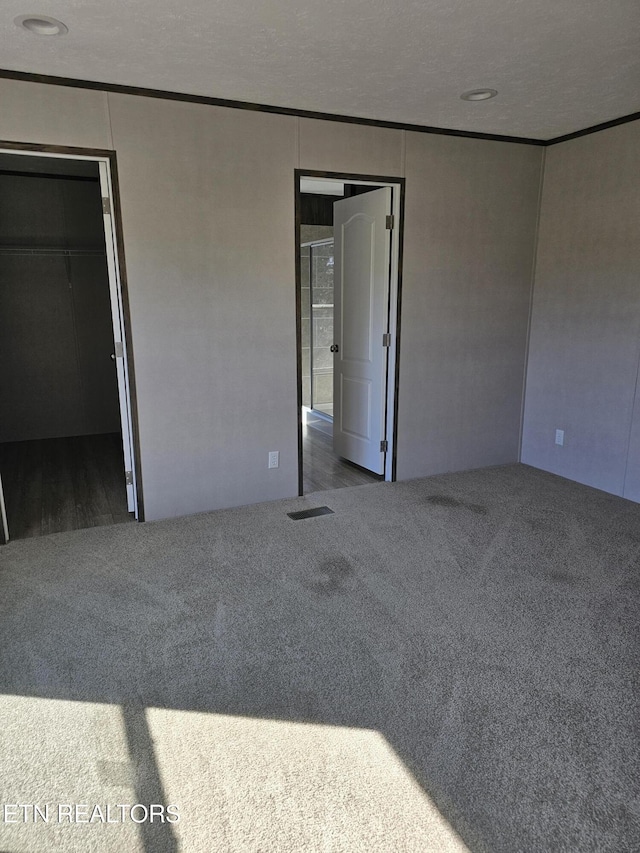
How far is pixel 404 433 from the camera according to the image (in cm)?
460

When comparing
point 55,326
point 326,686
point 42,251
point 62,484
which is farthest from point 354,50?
point 55,326

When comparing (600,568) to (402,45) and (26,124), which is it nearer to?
(402,45)

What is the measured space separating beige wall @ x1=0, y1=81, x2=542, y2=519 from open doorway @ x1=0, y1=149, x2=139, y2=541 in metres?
1.47

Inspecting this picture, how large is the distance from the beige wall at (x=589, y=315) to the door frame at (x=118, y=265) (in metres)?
Result: 3.35

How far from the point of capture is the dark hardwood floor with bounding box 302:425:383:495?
4602 millimetres

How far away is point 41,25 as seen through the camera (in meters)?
2.46

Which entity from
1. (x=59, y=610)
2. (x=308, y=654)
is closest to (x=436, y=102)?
(x=308, y=654)

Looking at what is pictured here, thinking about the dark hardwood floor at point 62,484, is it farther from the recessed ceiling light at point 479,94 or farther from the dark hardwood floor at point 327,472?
the recessed ceiling light at point 479,94

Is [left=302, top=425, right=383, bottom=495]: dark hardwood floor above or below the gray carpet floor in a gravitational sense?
above

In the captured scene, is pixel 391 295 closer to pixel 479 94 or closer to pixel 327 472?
pixel 479 94

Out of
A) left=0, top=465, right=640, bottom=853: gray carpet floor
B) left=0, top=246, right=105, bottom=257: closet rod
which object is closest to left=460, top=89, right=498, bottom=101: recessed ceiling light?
left=0, top=465, right=640, bottom=853: gray carpet floor

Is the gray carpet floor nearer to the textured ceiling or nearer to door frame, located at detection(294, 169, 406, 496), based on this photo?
door frame, located at detection(294, 169, 406, 496)

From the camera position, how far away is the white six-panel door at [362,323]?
4.42 m

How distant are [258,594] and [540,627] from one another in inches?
53.9
